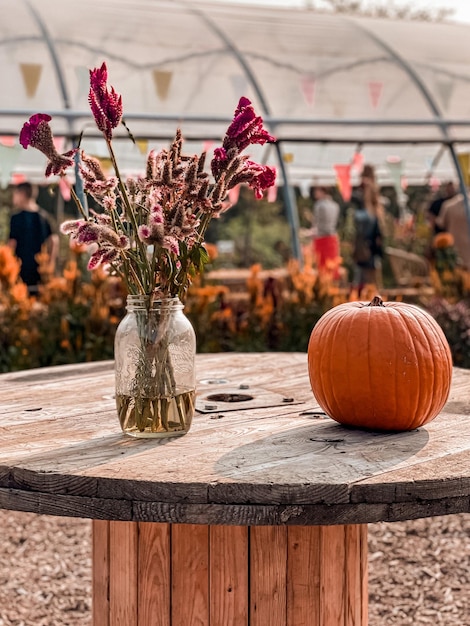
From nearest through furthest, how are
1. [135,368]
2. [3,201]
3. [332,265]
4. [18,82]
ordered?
[135,368] → [332,265] → [18,82] → [3,201]

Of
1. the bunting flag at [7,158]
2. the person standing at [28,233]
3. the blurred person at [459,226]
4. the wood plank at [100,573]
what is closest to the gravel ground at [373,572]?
the wood plank at [100,573]

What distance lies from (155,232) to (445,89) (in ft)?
27.0

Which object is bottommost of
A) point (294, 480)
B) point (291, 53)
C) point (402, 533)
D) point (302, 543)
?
point (402, 533)

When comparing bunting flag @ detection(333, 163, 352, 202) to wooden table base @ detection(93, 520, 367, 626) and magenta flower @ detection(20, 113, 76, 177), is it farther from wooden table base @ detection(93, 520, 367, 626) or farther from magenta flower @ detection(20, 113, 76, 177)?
magenta flower @ detection(20, 113, 76, 177)

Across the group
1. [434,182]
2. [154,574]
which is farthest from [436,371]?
[434,182]

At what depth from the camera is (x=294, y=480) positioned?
4.91ft

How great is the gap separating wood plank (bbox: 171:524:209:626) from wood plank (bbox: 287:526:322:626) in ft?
0.57

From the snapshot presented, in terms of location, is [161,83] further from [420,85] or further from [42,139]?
[42,139]

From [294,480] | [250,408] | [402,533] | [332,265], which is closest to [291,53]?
[332,265]

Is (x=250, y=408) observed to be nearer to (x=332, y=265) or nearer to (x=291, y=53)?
(x=332, y=265)

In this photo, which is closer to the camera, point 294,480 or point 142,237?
point 294,480

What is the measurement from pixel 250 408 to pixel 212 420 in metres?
0.16

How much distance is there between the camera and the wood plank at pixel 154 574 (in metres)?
1.89

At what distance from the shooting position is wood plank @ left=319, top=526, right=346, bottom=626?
1.88 metres
